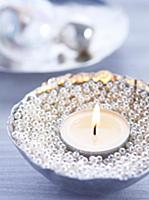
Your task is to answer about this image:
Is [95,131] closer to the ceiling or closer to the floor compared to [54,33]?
closer to the floor

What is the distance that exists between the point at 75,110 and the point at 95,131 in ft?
0.16

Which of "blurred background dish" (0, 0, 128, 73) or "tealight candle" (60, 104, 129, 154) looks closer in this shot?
"tealight candle" (60, 104, 129, 154)

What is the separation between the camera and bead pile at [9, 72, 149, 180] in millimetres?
495

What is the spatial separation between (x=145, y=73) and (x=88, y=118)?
6.4 inches

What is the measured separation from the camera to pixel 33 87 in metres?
0.70

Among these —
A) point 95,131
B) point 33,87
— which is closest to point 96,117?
point 95,131

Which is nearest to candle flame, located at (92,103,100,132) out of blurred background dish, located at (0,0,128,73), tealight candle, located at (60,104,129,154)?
tealight candle, located at (60,104,129,154)

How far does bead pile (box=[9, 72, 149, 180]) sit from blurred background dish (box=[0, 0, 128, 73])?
0.10 meters

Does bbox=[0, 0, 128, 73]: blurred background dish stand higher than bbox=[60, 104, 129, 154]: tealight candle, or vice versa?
bbox=[0, 0, 128, 73]: blurred background dish

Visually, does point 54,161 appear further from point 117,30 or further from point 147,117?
point 117,30

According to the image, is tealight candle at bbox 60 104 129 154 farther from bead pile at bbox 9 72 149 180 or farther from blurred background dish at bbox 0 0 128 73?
blurred background dish at bbox 0 0 128 73

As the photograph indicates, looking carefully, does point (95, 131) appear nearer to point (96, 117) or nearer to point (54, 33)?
point (96, 117)

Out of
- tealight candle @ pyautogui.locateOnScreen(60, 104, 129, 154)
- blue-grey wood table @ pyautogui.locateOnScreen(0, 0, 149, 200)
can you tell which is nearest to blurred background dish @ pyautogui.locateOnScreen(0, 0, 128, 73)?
blue-grey wood table @ pyautogui.locateOnScreen(0, 0, 149, 200)

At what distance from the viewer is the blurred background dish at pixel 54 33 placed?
2.32 ft
